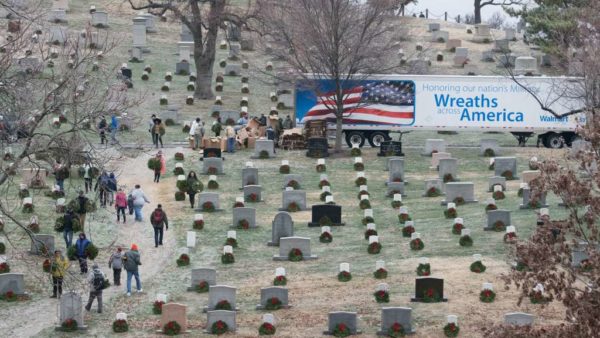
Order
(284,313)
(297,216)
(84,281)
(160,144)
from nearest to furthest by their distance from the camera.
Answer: (284,313)
(84,281)
(297,216)
(160,144)

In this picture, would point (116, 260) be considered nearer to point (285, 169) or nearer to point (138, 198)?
point (138, 198)

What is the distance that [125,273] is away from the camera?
135 ft

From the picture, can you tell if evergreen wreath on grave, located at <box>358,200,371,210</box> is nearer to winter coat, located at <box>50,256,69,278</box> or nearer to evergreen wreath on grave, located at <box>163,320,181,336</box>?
winter coat, located at <box>50,256,69,278</box>

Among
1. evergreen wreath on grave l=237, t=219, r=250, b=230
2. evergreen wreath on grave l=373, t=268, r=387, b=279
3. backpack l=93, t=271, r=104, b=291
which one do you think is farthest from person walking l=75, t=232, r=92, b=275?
evergreen wreath on grave l=373, t=268, r=387, b=279

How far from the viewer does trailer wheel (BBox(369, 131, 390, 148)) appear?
196ft

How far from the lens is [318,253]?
42625 mm

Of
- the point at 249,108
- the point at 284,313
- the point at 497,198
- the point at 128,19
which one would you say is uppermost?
the point at 128,19

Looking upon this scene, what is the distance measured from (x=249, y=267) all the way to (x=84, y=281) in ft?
14.3

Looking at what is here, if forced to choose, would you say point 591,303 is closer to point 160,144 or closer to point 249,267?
Result: point 249,267

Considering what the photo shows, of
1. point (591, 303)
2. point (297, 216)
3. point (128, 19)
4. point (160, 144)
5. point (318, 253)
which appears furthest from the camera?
point (128, 19)

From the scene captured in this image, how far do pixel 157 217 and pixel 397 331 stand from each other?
10401 mm

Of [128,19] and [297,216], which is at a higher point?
[128,19]

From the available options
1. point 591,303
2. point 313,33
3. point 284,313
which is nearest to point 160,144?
point 313,33

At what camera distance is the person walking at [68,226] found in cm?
4203
